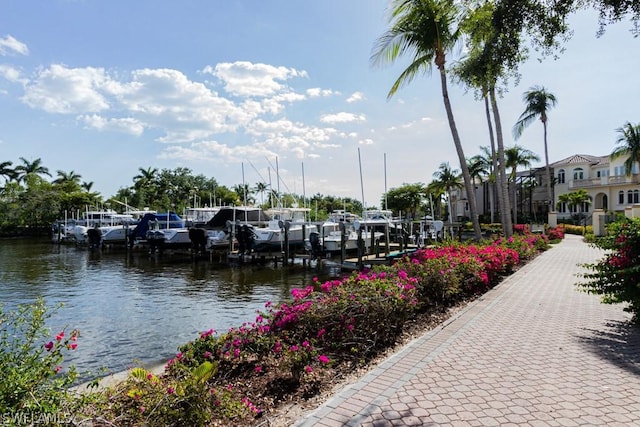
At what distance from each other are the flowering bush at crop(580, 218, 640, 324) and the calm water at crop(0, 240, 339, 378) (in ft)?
25.4

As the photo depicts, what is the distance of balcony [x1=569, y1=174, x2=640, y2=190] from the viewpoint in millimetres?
42375

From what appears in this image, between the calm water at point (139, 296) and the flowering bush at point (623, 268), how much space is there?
25.4 ft

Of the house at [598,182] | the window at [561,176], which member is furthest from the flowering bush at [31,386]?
the window at [561,176]

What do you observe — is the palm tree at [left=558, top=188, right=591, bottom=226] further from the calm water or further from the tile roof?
A: the calm water

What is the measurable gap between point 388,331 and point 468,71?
6.40m

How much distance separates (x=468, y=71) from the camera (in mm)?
9469

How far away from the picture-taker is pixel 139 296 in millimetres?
15734

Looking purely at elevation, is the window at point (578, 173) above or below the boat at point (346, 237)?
above

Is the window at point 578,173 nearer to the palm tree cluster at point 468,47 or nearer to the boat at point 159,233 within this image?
the palm tree cluster at point 468,47

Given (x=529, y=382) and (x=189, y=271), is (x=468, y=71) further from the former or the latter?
(x=189, y=271)

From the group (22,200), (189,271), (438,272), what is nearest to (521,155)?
(189,271)

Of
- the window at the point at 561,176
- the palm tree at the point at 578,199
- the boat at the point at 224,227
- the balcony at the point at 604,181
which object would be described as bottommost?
the boat at the point at 224,227

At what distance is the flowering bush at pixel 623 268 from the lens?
658 centimetres

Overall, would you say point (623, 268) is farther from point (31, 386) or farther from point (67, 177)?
point (67, 177)
